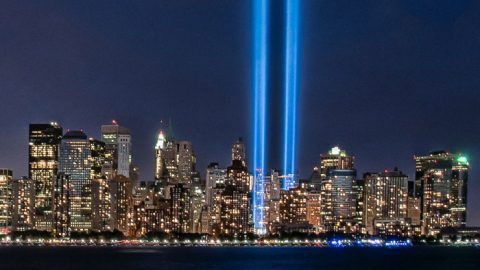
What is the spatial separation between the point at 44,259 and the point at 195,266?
31.0 m

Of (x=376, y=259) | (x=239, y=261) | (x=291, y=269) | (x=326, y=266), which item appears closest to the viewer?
(x=291, y=269)

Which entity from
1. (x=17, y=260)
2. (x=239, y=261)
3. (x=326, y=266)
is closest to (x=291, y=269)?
(x=326, y=266)

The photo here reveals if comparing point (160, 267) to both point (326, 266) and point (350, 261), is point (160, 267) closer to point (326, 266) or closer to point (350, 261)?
point (326, 266)

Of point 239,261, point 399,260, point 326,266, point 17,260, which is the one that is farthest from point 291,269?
point 17,260

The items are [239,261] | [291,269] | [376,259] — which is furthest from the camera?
[376,259]

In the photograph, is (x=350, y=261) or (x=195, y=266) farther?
(x=350, y=261)

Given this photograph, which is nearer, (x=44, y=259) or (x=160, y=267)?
(x=160, y=267)

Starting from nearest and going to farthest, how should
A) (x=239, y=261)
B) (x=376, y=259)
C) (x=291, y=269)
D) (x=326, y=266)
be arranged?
1. (x=291, y=269)
2. (x=326, y=266)
3. (x=239, y=261)
4. (x=376, y=259)

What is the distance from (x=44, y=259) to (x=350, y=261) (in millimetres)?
47882

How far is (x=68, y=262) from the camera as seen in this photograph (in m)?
154

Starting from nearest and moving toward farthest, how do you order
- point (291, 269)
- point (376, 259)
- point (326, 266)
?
point (291, 269) → point (326, 266) → point (376, 259)

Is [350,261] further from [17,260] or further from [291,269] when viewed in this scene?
[17,260]

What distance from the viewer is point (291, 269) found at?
460ft

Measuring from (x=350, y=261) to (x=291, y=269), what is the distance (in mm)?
28730
